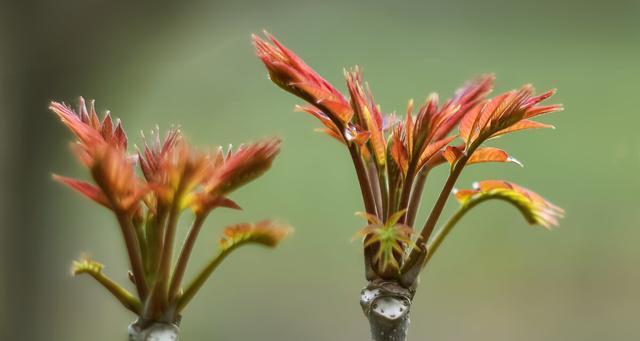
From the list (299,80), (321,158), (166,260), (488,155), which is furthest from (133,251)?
(321,158)

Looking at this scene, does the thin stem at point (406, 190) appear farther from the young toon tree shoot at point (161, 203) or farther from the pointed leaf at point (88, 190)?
the pointed leaf at point (88, 190)


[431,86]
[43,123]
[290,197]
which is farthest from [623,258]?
[43,123]

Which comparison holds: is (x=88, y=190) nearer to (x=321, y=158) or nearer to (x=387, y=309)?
(x=387, y=309)

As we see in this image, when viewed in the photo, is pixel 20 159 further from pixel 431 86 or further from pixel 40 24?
pixel 431 86

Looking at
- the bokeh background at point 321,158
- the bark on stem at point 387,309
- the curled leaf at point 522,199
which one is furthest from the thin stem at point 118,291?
the bokeh background at point 321,158

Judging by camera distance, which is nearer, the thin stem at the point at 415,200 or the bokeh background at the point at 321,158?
the thin stem at the point at 415,200

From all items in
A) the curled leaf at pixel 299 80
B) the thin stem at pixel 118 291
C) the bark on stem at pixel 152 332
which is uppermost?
the curled leaf at pixel 299 80

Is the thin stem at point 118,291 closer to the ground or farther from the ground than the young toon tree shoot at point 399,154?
closer to the ground
